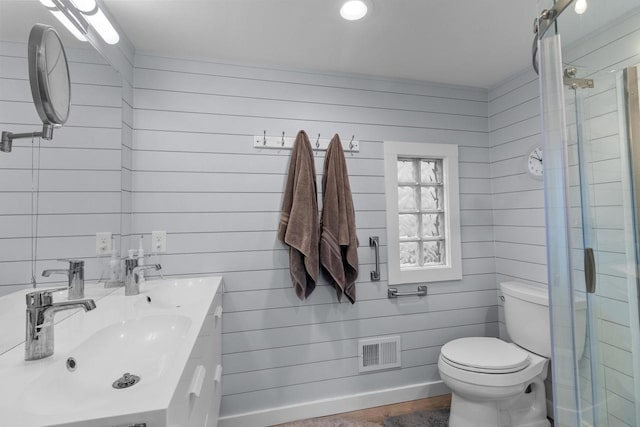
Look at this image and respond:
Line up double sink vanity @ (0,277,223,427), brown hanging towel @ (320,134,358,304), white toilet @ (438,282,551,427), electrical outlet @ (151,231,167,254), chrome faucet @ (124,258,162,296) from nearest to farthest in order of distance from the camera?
double sink vanity @ (0,277,223,427)
chrome faucet @ (124,258,162,296)
white toilet @ (438,282,551,427)
electrical outlet @ (151,231,167,254)
brown hanging towel @ (320,134,358,304)

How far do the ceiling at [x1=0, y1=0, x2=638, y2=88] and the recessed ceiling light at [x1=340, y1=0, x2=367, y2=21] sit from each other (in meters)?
0.03

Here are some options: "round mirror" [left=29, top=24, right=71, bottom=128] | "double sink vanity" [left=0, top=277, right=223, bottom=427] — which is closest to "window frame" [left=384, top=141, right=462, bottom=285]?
"double sink vanity" [left=0, top=277, right=223, bottom=427]

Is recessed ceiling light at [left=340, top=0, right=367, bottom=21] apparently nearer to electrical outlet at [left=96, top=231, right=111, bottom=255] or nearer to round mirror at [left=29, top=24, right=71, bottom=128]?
round mirror at [left=29, top=24, right=71, bottom=128]

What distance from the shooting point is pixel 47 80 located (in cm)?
86

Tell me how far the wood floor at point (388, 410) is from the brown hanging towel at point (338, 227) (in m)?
0.73

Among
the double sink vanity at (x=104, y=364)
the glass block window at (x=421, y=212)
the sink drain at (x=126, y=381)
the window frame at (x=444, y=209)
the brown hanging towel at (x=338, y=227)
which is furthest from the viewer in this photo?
the glass block window at (x=421, y=212)

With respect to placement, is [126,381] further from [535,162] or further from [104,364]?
[535,162]

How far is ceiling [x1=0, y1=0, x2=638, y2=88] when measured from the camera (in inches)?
55.7

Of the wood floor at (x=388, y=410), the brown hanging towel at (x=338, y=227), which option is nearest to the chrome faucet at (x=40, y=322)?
the brown hanging towel at (x=338, y=227)

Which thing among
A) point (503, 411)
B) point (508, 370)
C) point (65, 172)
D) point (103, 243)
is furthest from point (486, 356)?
point (65, 172)

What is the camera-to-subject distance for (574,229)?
849 millimetres

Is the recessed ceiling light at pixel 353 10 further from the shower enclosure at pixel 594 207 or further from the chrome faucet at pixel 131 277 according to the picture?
the chrome faucet at pixel 131 277

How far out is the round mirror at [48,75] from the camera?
83 cm

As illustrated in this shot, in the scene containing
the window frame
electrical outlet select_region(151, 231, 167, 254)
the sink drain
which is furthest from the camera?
the window frame
